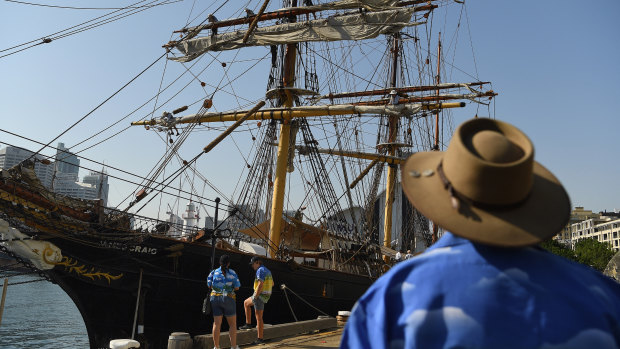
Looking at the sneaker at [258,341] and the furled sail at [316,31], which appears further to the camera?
the furled sail at [316,31]

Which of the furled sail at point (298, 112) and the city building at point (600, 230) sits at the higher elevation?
the city building at point (600, 230)

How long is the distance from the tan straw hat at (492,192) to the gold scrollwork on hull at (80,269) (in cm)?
1169

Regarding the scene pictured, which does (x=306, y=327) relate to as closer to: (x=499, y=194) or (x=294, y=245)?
(x=499, y=194)

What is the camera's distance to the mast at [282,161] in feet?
58.8

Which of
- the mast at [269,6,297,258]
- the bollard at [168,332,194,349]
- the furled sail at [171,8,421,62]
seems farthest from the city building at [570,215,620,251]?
the bollard at [168,332,194,349]

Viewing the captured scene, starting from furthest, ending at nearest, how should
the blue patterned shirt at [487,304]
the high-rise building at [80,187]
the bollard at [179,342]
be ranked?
the high-rise building at [80,187] → the bollard at [179,342] → the blue patterned shirt at [487,304]

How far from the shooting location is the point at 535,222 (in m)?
1.57

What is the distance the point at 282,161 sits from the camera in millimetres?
19031

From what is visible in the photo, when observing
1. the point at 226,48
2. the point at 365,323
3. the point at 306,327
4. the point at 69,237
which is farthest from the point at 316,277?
the point at 365,323

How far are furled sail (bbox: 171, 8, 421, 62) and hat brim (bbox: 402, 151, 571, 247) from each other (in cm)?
1913

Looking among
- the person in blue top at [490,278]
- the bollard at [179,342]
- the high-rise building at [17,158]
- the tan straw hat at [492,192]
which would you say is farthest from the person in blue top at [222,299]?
the tan straw hat at [492,192]

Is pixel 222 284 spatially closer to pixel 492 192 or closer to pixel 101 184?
pixel 492 192

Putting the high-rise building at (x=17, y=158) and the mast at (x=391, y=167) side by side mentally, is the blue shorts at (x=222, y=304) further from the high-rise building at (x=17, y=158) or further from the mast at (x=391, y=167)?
the mast at (x=391, y=167)

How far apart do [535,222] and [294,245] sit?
19458 mm
